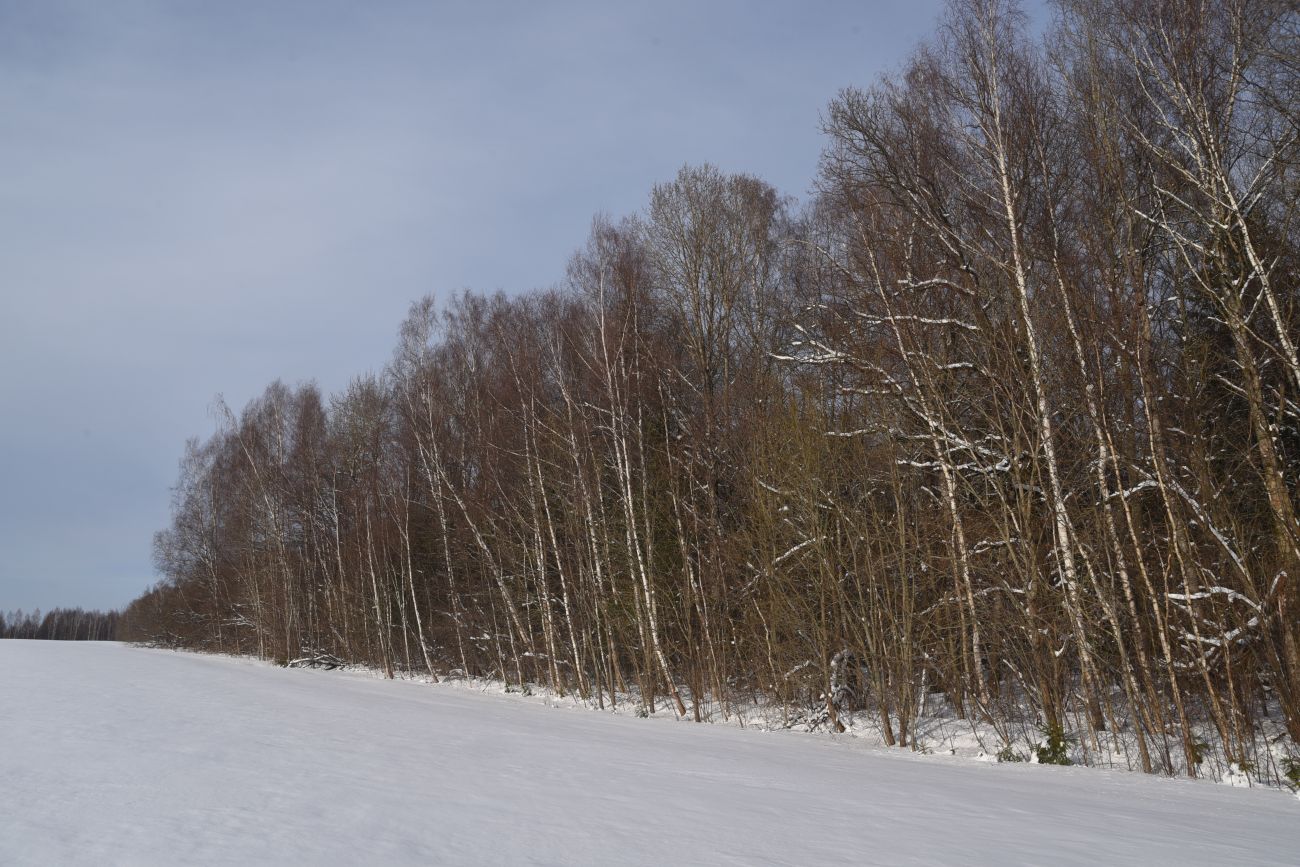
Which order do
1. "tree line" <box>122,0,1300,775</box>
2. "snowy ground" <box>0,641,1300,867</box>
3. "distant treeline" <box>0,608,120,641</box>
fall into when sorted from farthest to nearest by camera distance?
"distant treeline" <box>0,608,120,641</box> < "tree line" <box>122,0,1300,775</box> < "snowy ground" <box>0,641,1300,867</box>

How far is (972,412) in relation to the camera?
1212cm

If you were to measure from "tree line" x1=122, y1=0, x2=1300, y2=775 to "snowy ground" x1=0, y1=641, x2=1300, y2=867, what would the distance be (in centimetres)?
205

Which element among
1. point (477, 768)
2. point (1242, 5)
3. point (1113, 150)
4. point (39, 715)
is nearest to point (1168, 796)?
point (477, 768)

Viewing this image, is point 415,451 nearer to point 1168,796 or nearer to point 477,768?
point 477,768

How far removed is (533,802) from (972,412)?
8876mm

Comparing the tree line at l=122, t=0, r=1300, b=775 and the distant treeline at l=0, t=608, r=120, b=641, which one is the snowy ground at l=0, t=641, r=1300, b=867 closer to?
the tree line at l=122, t=0, r=1300, b=775

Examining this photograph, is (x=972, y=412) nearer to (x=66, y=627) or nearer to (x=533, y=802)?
(x=533, y=802)

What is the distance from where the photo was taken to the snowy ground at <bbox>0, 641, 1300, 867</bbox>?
13.7ft

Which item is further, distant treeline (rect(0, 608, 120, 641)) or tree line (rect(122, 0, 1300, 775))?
distant treeline (rect(0, 608, 120, 641))

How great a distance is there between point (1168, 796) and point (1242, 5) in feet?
26.6

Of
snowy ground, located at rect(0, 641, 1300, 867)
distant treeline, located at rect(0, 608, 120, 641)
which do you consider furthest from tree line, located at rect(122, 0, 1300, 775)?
distant treeline, located at rect(0, 608, 120, 641)

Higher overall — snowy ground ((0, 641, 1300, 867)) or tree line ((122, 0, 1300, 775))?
tree line ((122, 0, 1300, 775))

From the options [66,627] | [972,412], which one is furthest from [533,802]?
[66,627]

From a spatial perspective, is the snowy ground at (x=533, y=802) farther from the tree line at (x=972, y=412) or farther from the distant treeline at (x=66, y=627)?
the distant treeline at (x=66, y=627)
